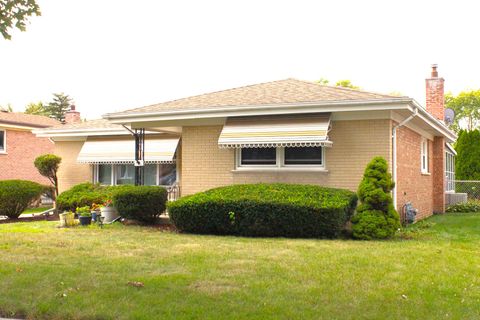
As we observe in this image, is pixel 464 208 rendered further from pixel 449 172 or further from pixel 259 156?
pixel 259 156

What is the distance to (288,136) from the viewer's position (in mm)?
13820

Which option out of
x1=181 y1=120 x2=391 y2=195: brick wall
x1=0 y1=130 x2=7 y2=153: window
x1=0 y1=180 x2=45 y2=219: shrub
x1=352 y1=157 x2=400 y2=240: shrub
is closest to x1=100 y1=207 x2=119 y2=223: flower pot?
x1=181 y1=120 x2=391 y2=195: brick wall

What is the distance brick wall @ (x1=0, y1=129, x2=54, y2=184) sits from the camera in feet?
93.7

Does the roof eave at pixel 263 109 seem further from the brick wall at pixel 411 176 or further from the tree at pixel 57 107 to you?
the tree at pixel 57 107

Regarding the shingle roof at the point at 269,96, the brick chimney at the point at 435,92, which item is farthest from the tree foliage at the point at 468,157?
the shingle roof at the point at 269,96

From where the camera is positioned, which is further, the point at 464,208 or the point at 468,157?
the point at 468,157

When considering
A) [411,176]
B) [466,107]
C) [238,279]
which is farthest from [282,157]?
[466,107]

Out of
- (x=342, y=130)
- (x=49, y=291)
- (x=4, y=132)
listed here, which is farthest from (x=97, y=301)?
(x=4, y=132)

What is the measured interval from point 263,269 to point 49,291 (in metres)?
3.19

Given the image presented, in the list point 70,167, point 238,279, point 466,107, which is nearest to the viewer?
point 238,279

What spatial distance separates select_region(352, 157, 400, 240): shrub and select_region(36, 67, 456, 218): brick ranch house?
55.4 inches

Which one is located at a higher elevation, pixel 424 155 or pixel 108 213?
pixel 424 155

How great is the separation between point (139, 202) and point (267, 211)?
4351 mm

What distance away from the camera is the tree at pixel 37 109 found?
70.2 m
